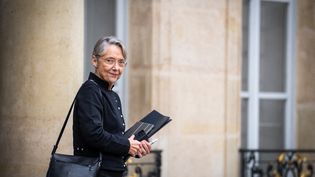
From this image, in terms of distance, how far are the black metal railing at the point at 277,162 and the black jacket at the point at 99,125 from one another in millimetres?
3949

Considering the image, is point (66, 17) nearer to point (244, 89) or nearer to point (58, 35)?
point (58, 35)

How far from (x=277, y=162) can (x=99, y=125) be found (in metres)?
4.57

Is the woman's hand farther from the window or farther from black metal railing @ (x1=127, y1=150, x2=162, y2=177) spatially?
the window

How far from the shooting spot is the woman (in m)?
3.79

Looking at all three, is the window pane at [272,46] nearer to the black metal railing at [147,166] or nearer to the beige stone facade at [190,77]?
the beige stone facade at [190,77]

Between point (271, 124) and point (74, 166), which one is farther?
point (271, 124)

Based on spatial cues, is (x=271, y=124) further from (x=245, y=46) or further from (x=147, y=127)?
(x=147, y=127)

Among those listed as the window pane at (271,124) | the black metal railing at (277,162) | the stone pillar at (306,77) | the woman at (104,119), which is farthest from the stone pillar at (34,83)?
the stone pillar at (306,77)

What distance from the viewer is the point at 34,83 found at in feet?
19.4

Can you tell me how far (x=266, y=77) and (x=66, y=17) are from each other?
314 centimetres

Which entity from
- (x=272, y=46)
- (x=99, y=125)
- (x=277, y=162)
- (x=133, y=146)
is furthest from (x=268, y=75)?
(x=99, y=125)

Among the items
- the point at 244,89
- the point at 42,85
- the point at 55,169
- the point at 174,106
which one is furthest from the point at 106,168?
the point at 244,89

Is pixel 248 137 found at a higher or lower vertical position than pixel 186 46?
lower

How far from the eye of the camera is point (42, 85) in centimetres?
590
